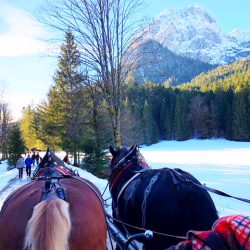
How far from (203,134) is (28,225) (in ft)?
242

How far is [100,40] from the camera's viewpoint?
11797mm

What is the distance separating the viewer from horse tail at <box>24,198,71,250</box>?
211 centimetres

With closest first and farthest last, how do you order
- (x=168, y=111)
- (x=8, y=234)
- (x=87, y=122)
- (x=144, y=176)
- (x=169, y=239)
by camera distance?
(x=8, y=234), (x=169, y=239), (x=144, y=176), (x=87, y=122), (x=168, y=111)

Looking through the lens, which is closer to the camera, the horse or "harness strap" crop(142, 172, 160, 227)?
the horse

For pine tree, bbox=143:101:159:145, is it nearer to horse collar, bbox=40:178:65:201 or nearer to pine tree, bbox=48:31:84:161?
pine tree, bbox=48:31:84:161

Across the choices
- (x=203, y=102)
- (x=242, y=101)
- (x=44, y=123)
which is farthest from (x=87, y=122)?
(x=203, y=102)

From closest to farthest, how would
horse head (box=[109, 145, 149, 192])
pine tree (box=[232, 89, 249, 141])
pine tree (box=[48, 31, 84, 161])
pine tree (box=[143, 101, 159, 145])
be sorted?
horse head (box=[109, 145, 149, 192]) → pine tree (box=[48, 31, 84, 161]) → pine tree (box=[232, 89, 249, 141]) → pine tree (box=[143, 101, 159, 145])

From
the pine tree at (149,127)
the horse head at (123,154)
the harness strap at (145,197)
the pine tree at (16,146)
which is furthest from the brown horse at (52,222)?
the pine tree at (149,127)

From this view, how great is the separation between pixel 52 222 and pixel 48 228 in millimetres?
47

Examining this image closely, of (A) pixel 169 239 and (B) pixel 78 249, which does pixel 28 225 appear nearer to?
(B) pixel 78 249

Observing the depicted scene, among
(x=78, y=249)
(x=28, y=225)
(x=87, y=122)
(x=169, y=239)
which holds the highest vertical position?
(x=87, y=122)

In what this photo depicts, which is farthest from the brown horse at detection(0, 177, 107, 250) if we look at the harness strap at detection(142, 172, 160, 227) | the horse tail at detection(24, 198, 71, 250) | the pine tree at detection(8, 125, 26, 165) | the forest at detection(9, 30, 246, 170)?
the pine tree at detection(8, 125, 26, 165)

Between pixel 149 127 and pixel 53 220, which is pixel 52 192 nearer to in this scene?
pixel 53 220

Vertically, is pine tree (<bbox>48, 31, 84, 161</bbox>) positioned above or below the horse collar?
above
